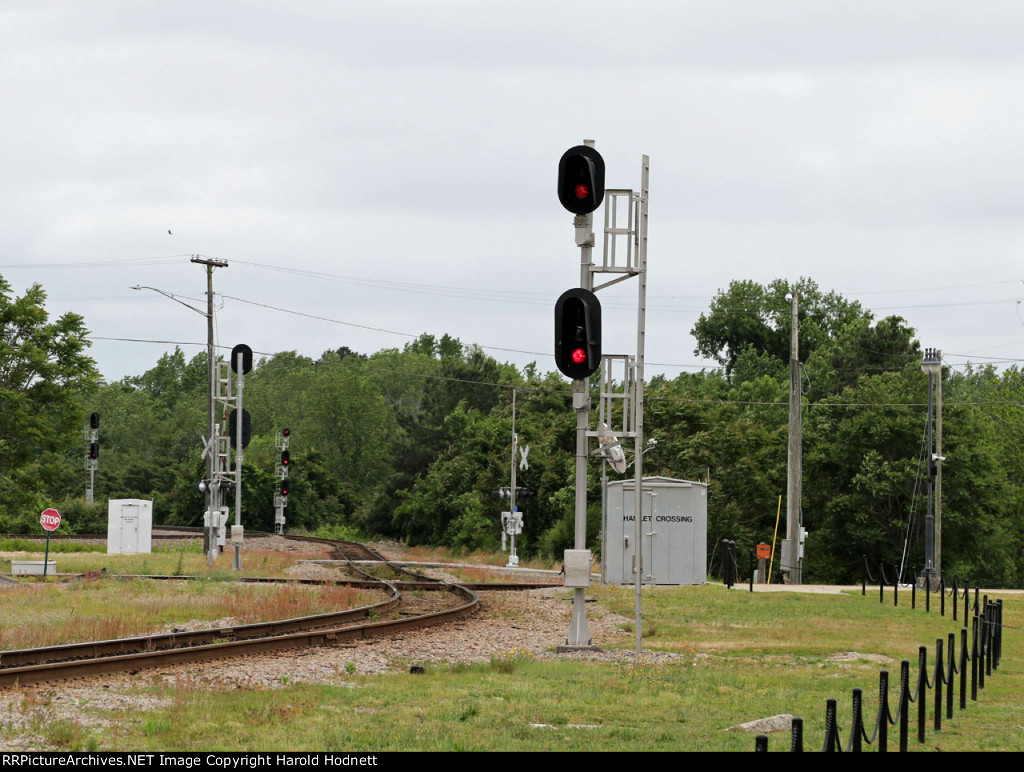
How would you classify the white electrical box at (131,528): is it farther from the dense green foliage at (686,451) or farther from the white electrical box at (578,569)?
the white electrical box at (578,569)

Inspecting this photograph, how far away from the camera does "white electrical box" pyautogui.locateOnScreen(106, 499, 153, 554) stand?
180ft

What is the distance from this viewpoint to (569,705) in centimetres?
1320

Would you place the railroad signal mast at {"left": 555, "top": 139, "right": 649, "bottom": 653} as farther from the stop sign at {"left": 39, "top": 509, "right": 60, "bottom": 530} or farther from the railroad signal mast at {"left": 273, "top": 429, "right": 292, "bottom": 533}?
Answer: the railroad signal mast at {"left": 273, "top": 429, "right": 292, "bottom": 533}

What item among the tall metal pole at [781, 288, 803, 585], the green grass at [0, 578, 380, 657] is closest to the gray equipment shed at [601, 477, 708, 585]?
the tall metal pole at [781, 288, 803, 585]

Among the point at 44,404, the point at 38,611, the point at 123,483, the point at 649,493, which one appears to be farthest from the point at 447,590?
the point at 123,483

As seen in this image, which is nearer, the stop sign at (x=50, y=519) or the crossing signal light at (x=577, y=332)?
the crossing signal light at (x=577, y=332)

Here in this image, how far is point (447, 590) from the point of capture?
32.2 meters

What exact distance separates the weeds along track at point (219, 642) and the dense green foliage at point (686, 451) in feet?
110

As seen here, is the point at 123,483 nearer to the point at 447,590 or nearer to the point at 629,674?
the point at 447,590

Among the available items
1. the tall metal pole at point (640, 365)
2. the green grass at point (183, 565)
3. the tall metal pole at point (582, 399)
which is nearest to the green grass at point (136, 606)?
the green grass at point (183, 565)

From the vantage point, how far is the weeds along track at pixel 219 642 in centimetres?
1518

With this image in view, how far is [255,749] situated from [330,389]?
11412 centimetres

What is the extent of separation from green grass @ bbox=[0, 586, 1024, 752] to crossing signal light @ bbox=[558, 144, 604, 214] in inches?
238

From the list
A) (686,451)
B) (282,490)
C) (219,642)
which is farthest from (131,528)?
(219,642)
